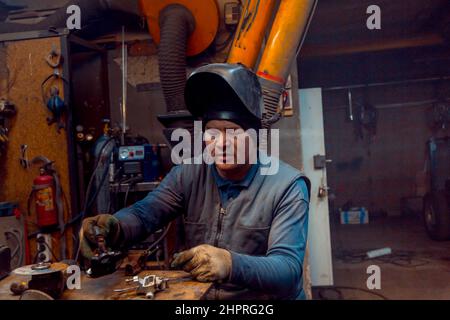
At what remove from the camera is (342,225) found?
5898 millimetres

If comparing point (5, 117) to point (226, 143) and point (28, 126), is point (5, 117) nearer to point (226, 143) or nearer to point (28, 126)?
point (28, 126)

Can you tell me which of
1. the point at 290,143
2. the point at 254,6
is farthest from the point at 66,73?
the point at 290,143

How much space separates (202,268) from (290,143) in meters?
2.04

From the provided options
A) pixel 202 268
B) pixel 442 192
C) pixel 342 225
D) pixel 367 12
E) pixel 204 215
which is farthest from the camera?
pixel 342 225

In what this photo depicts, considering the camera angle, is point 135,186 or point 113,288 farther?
point 135,186

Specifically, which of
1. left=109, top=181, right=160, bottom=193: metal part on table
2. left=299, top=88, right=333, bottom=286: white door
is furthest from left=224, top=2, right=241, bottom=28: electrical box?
left=109, top=181, right=160, bottom=193: metal part on table

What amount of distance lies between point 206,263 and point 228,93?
2.12ft

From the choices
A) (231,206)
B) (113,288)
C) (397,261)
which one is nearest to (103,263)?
(113,288)

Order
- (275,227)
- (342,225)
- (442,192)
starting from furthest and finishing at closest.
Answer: (342,225), (442,192), (275,227)

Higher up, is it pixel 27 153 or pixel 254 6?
pixel 254 6

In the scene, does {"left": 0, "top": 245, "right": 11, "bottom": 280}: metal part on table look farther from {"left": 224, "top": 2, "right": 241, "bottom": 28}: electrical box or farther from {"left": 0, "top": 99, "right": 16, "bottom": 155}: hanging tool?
{"left": 224, "top": 2, "right": 241, "bottom": 28}: electrical box

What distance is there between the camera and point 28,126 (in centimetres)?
288

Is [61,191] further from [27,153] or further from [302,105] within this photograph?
[302,105]

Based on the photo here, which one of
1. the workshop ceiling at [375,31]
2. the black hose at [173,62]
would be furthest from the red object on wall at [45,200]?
the workshop ceiling at [375,31]
